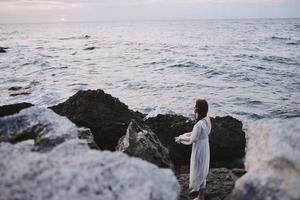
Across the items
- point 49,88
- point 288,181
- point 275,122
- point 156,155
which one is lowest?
point 49,88

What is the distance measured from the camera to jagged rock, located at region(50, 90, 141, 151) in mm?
7551

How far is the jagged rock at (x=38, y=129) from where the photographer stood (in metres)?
3.45

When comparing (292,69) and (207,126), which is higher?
(207,126)

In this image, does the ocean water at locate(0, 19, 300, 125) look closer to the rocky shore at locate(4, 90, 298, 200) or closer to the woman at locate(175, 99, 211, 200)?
the woman at locate(175, 99, 211, 200)

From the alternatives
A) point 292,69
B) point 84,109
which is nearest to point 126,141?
point 84,109

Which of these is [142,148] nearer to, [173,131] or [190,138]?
[190,138]

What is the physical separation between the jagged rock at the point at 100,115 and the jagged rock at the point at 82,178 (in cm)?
436

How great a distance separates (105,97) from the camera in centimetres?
812

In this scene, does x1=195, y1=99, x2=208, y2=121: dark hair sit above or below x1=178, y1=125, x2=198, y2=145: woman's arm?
above

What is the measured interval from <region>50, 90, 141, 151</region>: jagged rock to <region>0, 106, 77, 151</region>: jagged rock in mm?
3516

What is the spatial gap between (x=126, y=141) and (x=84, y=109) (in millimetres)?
2196

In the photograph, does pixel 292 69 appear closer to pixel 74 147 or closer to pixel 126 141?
pixel 126 141

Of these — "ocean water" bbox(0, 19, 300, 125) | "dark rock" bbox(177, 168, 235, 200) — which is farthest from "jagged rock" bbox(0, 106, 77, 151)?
"ocean water" bbox(0, 19, 300, 125)

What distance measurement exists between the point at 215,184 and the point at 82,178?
4252 millimetres
